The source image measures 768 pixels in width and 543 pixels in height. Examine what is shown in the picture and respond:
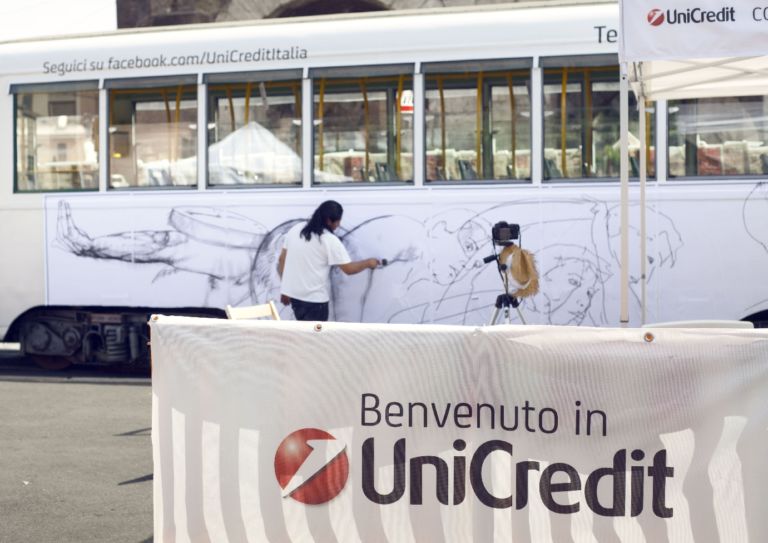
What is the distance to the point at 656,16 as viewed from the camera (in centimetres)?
648

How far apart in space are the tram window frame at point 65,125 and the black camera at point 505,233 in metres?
3.92

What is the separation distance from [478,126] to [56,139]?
13.7ft

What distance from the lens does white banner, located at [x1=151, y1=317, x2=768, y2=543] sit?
404cm

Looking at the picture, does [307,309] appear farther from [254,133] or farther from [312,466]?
[312,466]

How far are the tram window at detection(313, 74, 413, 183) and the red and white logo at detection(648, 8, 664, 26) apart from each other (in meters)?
4.23

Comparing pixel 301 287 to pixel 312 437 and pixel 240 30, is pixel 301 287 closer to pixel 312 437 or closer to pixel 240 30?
pixel 240 30

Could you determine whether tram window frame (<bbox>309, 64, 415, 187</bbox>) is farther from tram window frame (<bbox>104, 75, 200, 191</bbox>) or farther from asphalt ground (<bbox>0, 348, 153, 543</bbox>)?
asphalt ground (<bbox>0, 348, 153, 543</bbox>)

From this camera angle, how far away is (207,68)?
439 inches

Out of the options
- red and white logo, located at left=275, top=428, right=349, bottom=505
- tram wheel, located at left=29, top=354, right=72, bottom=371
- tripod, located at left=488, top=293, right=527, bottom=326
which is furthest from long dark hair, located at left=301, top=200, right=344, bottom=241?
red and white logo, located at left=275, top=428, right=349, bottom=505

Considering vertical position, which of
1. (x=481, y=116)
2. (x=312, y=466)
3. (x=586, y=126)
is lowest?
(x=312, y=466)

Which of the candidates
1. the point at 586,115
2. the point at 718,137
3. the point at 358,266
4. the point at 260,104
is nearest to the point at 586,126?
the point at 586,115

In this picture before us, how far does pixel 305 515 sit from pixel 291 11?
1975cm

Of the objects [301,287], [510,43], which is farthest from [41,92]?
[510,43]

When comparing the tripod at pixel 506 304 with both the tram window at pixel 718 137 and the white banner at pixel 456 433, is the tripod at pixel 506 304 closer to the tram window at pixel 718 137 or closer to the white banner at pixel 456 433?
the tram window at pixel 718 137
